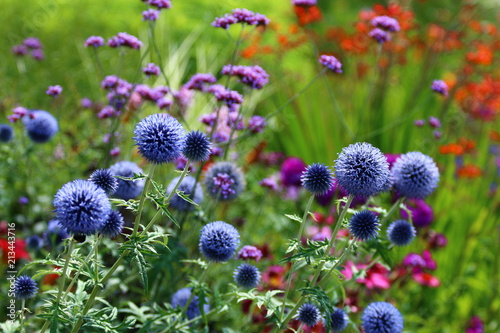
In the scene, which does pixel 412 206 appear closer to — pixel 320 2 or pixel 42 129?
pixel 42 129

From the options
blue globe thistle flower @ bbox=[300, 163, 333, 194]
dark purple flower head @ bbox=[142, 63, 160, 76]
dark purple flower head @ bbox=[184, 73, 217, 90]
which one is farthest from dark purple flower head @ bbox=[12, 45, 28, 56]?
blue globe thistle flower @ bbox=[300, 163, 333, 194]

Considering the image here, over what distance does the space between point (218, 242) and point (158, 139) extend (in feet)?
1.98

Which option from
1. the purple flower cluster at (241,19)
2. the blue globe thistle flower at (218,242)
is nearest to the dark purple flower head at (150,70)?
the purple flower cluster at (241,19)

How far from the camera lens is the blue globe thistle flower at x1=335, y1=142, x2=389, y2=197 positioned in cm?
188

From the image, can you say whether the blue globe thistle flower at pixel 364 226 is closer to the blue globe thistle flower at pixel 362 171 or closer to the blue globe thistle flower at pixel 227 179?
the blue globe thistle flower at pixel 362 171

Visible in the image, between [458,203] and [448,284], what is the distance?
2.76ft

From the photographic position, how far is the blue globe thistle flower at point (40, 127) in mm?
3332

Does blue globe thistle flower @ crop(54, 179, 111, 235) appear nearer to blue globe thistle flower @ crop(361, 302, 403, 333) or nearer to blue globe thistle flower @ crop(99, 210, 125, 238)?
blue globe thistle flower @ crop(99, 210, 125, 238)

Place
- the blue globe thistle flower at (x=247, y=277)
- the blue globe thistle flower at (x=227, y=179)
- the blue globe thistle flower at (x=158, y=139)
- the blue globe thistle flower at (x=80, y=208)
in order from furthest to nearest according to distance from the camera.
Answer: the blue globe thistle flower at (x=227, y=179) < the blue globe thistle flower at (x=247, y=277) < the blue globe thistle flower at (x=158, y=139) < the blue globe thistle flower at (x=80, y=208)

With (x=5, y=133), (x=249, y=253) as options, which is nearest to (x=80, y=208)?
(x=249, y=253)

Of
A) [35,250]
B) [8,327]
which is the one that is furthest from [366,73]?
[8,327]

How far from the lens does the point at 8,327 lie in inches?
80.6

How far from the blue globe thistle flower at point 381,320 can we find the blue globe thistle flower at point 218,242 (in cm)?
66

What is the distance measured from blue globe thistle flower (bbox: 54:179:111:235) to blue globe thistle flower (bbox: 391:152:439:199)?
1279 millimetres
